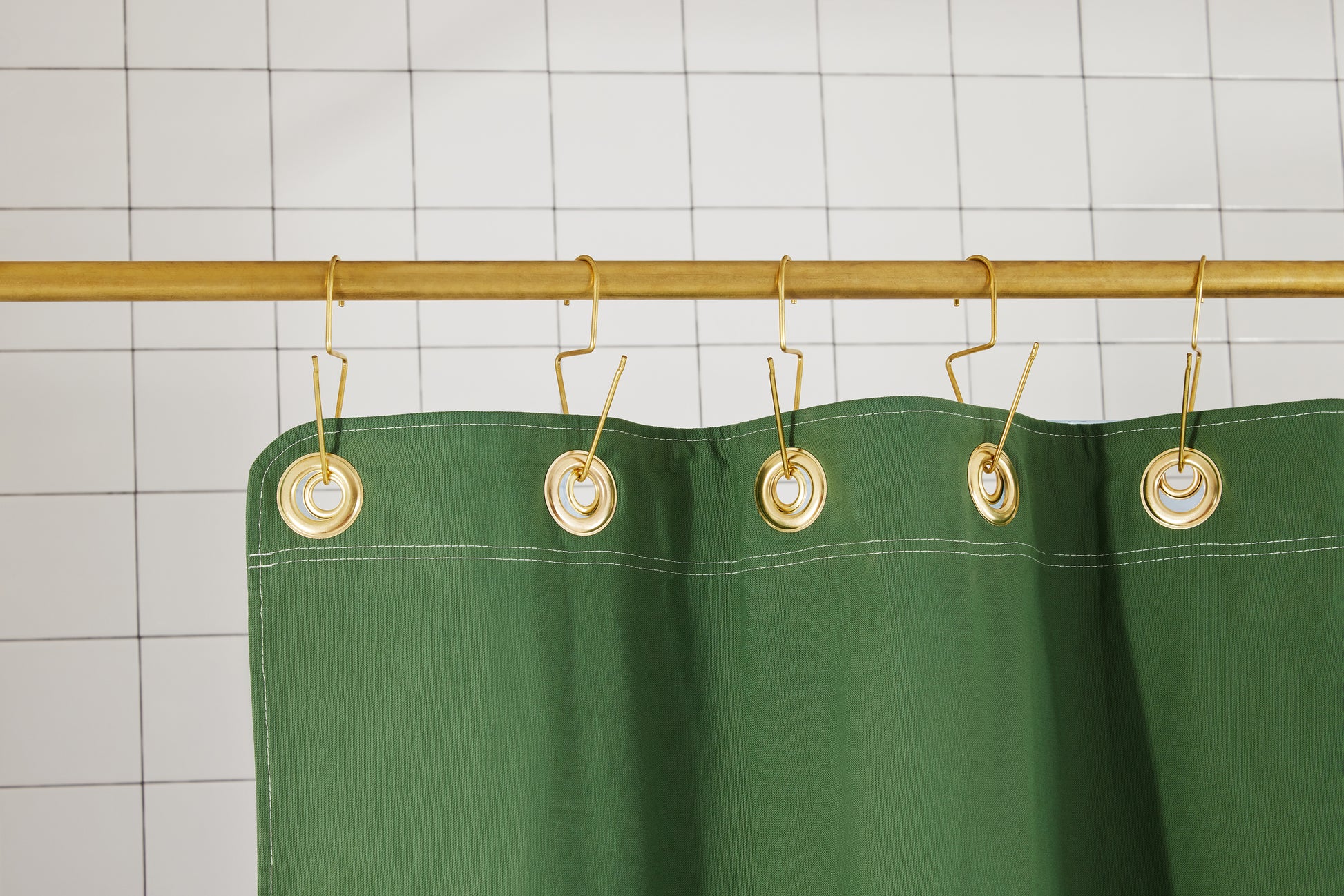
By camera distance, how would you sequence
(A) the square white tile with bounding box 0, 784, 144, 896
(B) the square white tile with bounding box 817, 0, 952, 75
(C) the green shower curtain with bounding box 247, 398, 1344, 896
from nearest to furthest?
(C) the green shower curtain with bounding box 247, 398, 1344, 896 → (A) the square white tile with bounding box 0, 784, 144, 896 → (B) the square white tile with bounding box 817, 0, 952, 75

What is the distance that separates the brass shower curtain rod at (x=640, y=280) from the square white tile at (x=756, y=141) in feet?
3.06

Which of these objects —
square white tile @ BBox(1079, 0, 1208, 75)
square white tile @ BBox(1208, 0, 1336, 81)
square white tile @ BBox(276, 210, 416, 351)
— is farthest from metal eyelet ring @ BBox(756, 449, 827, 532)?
square white tile @ BBox(1208, 0, 1336, 81)

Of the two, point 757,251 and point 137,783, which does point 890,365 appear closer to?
point 757,251

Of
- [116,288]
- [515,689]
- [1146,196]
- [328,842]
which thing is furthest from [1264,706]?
[1146,196]

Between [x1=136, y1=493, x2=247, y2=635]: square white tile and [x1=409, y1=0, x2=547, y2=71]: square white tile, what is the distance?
2.38 ft

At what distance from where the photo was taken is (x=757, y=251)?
164 centimetres

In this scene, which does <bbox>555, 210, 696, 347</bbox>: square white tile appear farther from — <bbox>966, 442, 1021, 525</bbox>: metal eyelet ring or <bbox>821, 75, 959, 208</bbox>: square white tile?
<bbox>966, 442, 1021, 525</bbox>: metal eyelet ring

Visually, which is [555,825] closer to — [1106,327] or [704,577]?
[704,577]

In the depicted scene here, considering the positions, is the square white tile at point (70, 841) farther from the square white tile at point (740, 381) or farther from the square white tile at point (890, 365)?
the square white tile at point (890, 365)

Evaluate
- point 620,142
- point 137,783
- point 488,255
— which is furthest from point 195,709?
point 620,142

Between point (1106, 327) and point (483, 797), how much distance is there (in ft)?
4.49

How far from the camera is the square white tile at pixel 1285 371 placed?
1.70m

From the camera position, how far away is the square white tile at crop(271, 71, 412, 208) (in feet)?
5.17

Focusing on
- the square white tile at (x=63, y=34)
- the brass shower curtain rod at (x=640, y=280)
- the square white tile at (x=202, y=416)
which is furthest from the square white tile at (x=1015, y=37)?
the square white tile at (x=63, y=34)
